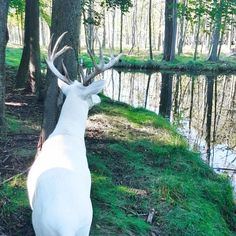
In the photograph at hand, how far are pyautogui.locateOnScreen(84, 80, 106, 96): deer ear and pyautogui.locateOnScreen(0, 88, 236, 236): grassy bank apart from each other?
1.45m

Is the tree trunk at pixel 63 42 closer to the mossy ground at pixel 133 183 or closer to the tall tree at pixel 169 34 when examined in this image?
the mossy ground at pixel 133 183

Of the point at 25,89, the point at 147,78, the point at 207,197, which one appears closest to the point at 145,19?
the point at 147,78

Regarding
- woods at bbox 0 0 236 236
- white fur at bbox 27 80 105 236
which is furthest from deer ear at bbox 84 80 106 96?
white fur at bbox 27 80 105 236

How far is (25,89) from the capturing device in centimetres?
1210

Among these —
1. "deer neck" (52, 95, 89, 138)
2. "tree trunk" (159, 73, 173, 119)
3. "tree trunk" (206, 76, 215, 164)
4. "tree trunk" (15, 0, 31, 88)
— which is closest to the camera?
"deer neck" (52, 95, 89, 138)

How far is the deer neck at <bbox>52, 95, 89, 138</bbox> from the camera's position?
4527 mm

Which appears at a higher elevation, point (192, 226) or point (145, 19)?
point (145, 19)

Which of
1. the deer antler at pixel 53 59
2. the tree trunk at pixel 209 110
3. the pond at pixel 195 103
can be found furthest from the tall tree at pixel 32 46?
the deer antler at pixel 53 59

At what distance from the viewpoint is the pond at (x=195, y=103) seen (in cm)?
1129

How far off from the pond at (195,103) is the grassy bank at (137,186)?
1.53 meters

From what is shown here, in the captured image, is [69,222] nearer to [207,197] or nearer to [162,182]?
[162,182]

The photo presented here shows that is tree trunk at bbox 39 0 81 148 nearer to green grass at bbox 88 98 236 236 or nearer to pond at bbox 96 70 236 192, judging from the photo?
green grass at bbox 88 98 236 236

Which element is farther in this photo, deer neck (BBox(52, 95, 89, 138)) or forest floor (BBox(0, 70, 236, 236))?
forest floor (BBox(0, 70, 236, 236))

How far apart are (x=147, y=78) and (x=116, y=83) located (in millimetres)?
2816
